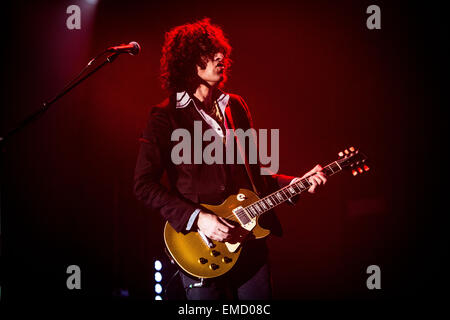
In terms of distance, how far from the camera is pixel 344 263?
10.3 feet

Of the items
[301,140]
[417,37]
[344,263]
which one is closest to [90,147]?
[301,140]

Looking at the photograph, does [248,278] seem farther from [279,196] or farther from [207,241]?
[279,196]

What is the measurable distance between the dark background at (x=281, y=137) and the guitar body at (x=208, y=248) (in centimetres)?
115

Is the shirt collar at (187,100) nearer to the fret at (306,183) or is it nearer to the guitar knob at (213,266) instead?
the fret at (306,183)

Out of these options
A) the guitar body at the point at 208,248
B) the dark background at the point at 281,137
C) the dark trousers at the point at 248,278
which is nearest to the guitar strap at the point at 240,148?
the guitar body at the point at 208,248

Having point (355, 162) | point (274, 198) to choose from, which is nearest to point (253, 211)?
point (274, 198)

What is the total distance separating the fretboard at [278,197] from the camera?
208cm

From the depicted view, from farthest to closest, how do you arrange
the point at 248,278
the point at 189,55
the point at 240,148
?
the point at 189,55
the point at 240,148
the point at 248,278

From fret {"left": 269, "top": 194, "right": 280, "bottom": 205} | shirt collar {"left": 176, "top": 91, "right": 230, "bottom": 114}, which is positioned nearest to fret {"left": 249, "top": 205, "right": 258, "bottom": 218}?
fret {"left": 269, "top": 194, "right": 280, "bottom": 205}

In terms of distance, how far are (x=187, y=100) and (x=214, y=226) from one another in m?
0.83

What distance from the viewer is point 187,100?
2.28 meters

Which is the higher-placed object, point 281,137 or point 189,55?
point 189,55

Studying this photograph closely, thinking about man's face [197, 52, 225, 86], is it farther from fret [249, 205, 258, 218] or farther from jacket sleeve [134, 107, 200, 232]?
fret [249, 205, 258, 218]
